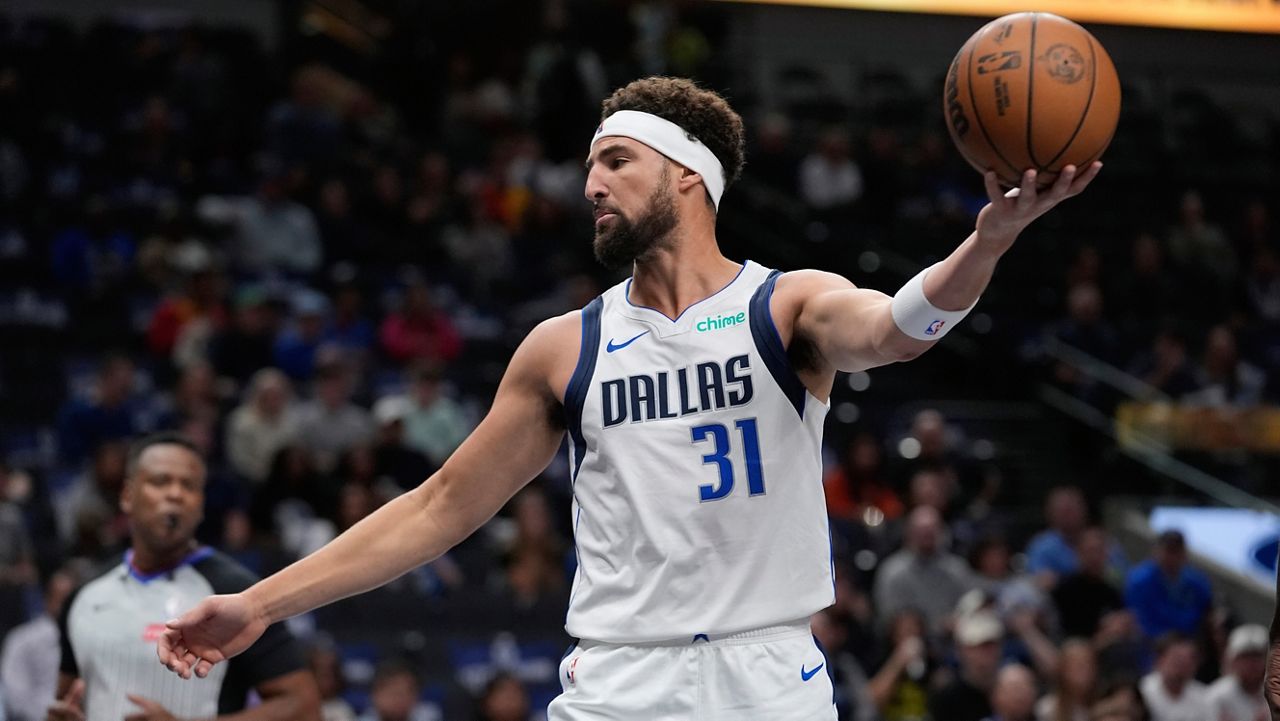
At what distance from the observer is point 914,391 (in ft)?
54.2

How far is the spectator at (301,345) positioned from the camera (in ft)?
44.9

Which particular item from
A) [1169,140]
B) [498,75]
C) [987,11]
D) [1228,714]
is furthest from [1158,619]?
[498,75]

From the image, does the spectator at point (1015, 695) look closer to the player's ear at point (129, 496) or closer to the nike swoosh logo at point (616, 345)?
the player's ear at point (129, 496)

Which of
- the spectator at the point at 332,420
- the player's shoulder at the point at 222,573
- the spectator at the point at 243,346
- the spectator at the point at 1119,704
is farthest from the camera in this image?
the spectator at the point at 243,346

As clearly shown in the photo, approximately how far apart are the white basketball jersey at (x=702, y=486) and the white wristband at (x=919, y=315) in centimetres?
48

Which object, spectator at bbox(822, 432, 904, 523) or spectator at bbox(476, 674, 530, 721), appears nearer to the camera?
spectator at bbox(476, 674, 530, 721)

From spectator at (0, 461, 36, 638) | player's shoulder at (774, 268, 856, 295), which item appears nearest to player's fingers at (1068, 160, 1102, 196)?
player's shoulder at (774, 268, 856, 295)

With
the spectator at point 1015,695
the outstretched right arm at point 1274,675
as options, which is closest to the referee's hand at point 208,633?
the outstretched right arm at point 1274,675

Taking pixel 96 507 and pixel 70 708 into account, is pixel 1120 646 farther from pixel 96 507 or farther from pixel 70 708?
pixel 70 708

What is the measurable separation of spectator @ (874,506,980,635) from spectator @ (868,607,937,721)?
673 millimetres

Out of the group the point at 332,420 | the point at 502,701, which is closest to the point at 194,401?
the point at 332,420

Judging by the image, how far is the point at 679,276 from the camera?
4.27 metres

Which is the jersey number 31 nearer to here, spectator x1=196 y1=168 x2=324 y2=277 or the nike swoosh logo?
the nike swoosh logo

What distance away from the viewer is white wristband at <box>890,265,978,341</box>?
356 centimetres
